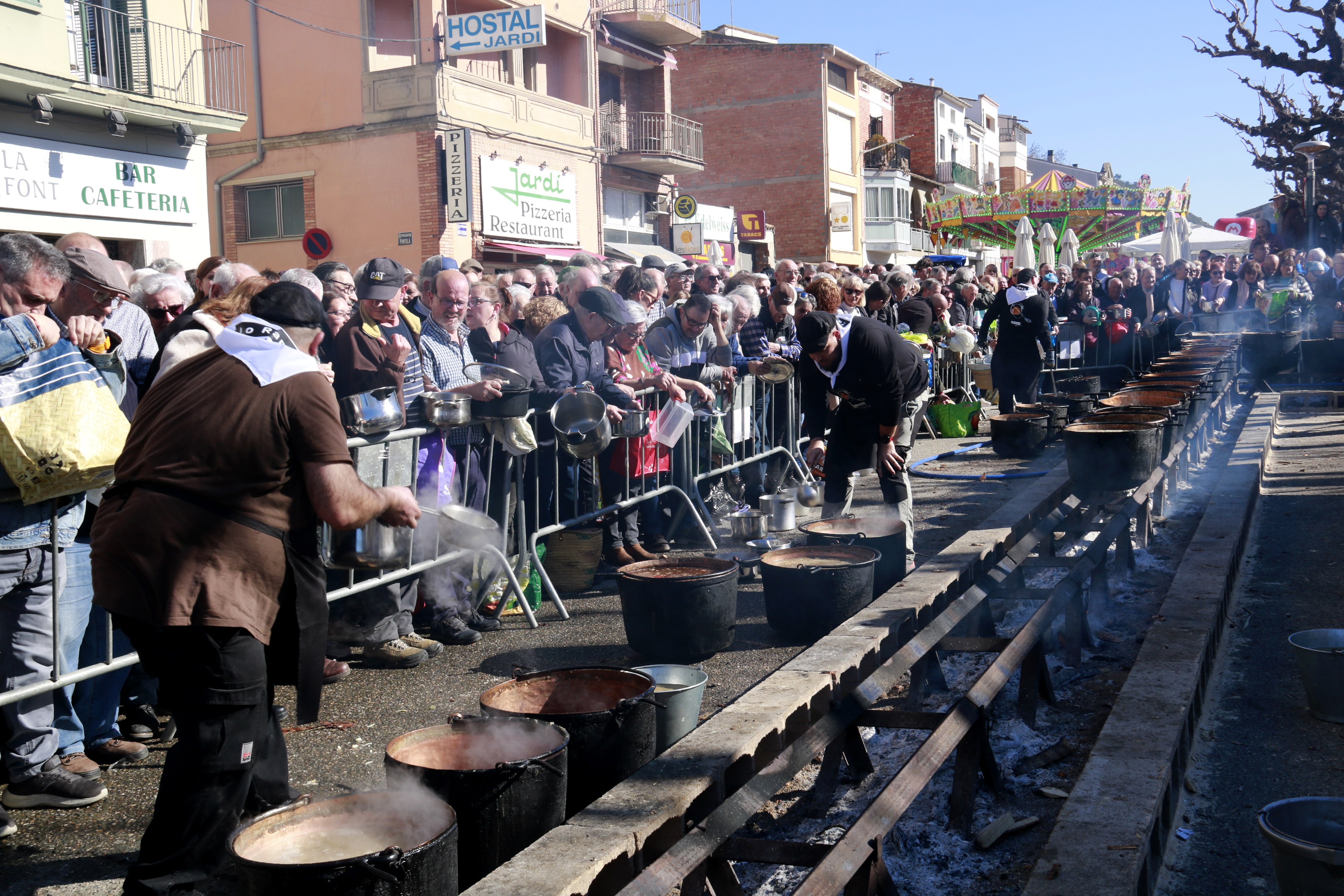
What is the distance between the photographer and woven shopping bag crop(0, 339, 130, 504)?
152 inches

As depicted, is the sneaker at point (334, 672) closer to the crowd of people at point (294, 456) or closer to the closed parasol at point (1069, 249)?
the crowd of people at point (294, 456)

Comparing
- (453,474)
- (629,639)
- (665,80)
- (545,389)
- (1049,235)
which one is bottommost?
(629,639)

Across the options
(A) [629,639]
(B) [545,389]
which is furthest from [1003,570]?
(B) [545,389]

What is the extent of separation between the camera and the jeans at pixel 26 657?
4016mm

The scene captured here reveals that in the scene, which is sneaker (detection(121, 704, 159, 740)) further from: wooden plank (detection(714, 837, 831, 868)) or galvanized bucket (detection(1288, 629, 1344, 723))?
galvanized bucket (detection(1288, 629, 1344, 723))

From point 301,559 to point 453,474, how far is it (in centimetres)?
283

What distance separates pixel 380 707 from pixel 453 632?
101 centimetres

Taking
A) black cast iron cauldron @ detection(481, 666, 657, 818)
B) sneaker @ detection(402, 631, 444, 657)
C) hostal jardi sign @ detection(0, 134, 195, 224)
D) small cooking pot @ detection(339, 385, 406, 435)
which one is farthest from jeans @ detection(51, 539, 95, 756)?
hostal jardi sign @ detection(0, 134, 195, 224)

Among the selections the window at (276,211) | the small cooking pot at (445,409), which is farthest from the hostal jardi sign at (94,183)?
the small cooking pot at (445,409)

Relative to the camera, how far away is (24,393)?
3918 millimetres

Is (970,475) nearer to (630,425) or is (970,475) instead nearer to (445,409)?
(630,425)

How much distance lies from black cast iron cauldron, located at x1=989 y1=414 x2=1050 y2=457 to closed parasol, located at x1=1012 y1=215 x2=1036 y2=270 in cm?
1428

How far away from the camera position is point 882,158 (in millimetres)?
50844

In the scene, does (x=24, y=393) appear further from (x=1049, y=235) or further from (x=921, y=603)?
(x=1049, y=235)
